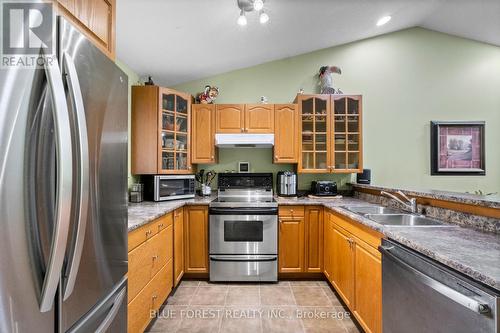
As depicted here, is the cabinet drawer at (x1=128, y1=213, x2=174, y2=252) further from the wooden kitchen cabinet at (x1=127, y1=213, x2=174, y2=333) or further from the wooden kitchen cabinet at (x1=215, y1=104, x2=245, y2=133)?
the wooden kitchen cabinet at (x1=215, y1=104, x2=245, y2=133)

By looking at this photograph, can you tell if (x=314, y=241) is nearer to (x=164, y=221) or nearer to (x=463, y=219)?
(x=463, y=219)

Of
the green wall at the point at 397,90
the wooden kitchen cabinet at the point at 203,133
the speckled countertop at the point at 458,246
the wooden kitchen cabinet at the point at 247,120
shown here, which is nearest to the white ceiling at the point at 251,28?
the green wall at the point at 397,90

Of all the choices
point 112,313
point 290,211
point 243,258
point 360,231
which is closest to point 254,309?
point 243,258

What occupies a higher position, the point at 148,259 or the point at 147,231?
the point at 147,231

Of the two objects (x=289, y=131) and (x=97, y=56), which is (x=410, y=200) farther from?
(x=97, y=56)

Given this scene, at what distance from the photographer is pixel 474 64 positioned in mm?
3525

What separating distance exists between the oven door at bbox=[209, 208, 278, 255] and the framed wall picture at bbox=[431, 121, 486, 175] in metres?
2.57

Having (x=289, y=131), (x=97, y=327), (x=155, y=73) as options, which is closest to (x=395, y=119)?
(x=289, y=131)

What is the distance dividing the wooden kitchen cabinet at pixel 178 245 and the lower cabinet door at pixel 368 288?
168cm

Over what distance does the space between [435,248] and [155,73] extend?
10.6 feet

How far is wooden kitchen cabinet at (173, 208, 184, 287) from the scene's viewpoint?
8.16 feet

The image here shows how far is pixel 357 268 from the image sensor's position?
189 centimetres

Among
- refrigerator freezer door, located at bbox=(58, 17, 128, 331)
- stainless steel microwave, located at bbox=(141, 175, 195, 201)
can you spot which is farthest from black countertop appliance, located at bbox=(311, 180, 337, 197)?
refrigerator freezer door, located at bbox=(58, 17, 128, 331)

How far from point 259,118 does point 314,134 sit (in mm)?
741
